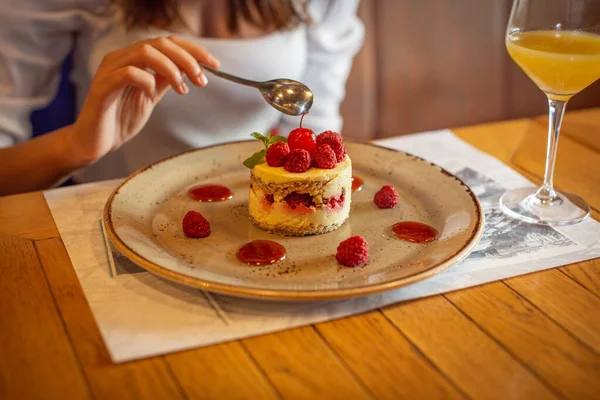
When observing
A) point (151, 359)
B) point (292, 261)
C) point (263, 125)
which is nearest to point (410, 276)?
point (292, 261)

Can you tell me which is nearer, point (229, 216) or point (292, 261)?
point (292, 261)

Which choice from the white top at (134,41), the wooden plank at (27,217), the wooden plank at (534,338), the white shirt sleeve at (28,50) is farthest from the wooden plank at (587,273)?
the white shirt sleeve at (28,50)

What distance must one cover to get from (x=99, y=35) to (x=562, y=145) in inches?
45.4

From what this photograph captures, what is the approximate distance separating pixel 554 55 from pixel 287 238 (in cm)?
52

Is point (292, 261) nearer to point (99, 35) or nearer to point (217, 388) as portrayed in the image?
point (217, 388)

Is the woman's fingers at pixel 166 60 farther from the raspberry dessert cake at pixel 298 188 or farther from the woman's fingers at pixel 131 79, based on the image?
the raspberry dessert cake at pixel 298 188

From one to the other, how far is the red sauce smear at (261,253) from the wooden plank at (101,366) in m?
0.24

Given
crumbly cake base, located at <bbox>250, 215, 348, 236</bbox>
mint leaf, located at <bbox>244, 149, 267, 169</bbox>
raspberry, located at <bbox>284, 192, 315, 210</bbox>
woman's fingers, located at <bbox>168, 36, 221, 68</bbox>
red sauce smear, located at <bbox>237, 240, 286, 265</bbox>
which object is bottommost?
crumbly cake base, located at <bbox>250, 215, 348, 236</bbox>

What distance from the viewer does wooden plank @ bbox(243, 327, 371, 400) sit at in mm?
750

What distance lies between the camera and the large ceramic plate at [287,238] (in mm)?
899

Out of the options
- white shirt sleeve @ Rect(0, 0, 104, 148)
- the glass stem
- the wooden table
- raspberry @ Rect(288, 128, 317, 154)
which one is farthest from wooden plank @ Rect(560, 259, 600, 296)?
white shirt sleeve @ Rect(0, 0, 104, 148)

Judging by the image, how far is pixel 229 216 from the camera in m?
1.17

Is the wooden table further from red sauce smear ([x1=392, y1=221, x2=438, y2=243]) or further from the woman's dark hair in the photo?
the woman's dark hair

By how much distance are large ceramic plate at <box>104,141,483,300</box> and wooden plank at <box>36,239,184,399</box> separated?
0.32 feet
